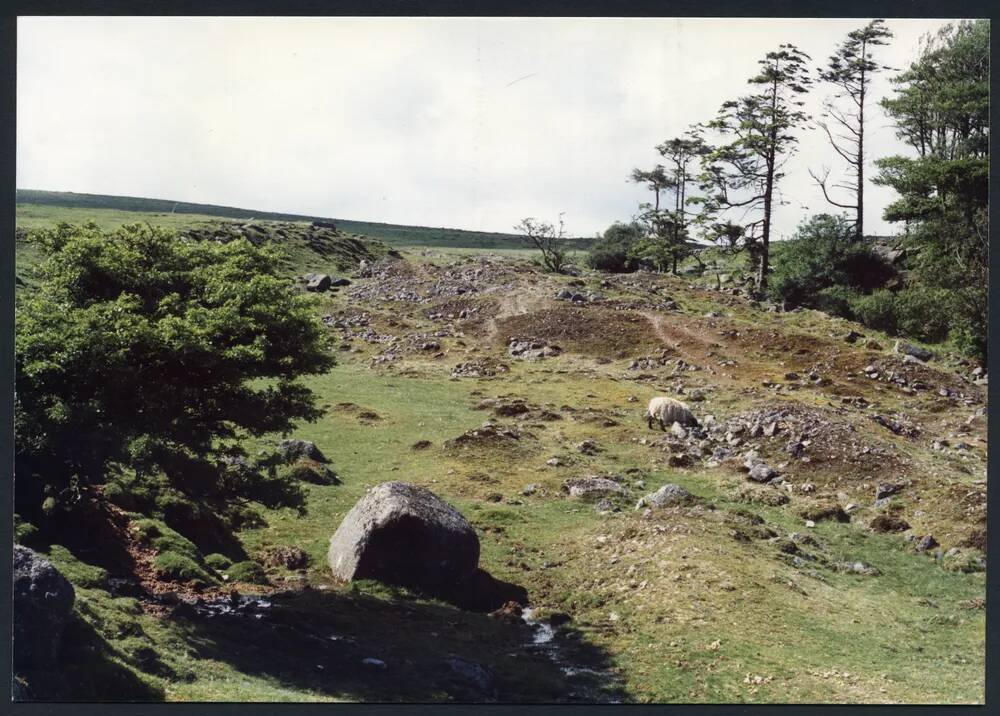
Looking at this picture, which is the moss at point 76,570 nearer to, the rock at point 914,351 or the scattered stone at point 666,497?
the scattered stone at point 666,497

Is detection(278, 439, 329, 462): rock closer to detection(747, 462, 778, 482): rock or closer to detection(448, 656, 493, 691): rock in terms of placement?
detection(448, 656, 493, 691): rock

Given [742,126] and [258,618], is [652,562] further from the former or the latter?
[742,126]

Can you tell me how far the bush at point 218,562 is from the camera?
1379 cm

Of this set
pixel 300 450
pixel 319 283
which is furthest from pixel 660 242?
pixel 300 450

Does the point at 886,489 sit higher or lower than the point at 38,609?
higher

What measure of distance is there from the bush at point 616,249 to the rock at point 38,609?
1354 cm

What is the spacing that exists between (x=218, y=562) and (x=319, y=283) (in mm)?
7809

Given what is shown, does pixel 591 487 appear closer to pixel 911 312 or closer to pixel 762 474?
pixel 762 474

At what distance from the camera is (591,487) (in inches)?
611

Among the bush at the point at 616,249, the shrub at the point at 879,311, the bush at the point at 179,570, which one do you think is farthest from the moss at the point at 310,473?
the shrub at the point at 879,311

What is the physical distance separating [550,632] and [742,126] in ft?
33.9

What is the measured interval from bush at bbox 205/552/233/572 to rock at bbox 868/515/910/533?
11664 millimetres

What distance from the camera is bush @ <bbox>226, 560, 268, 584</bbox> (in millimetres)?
13531

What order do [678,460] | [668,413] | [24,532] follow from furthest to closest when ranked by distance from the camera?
[668,413], [678,460], [24,532]
